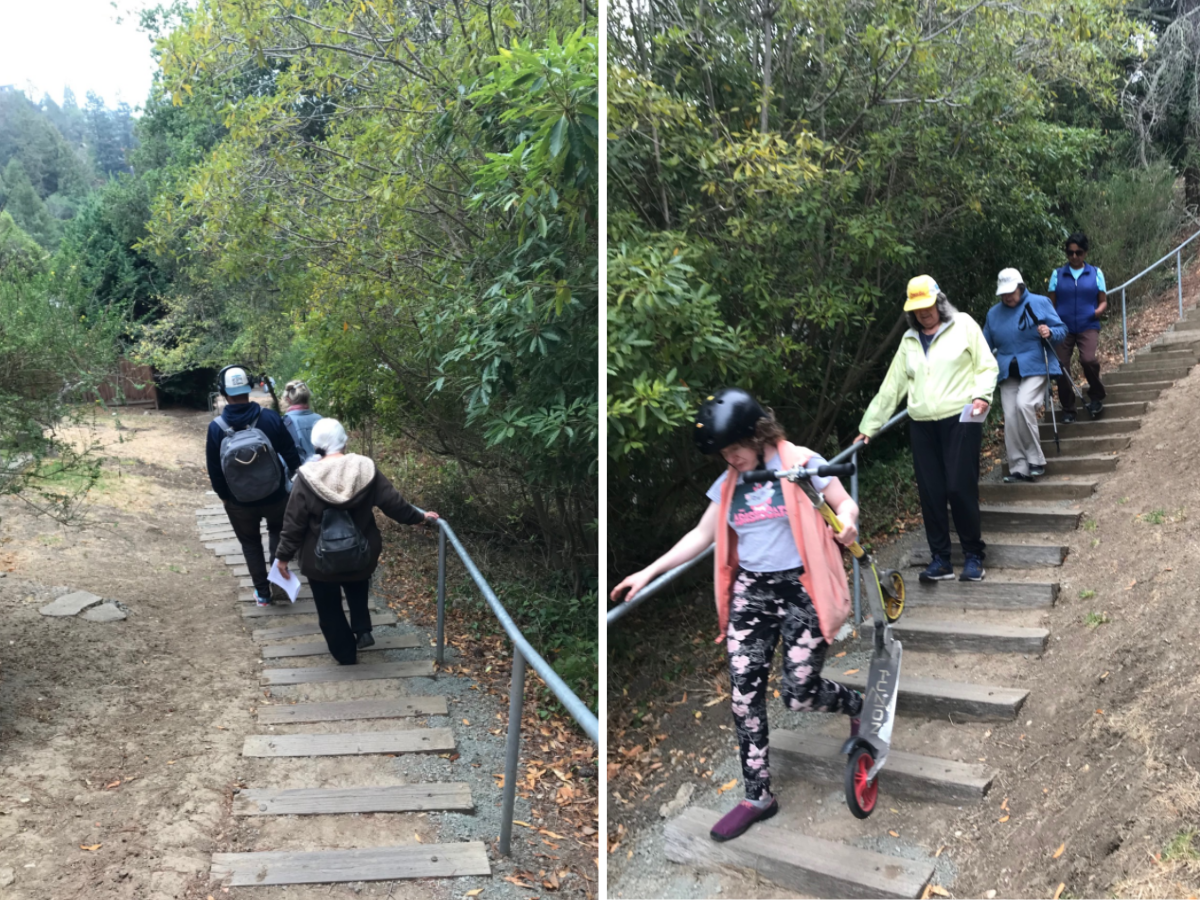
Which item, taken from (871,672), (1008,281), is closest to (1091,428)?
(1008,281)

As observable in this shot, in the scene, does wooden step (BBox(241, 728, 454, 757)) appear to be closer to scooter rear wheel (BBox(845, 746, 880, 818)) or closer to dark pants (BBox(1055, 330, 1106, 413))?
scooter rear wheel (BBox(845, 746, 880, 818))

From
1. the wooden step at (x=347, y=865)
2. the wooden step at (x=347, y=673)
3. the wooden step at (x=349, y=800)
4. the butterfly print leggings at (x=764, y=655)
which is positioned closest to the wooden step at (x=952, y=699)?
the butterfly print leggings at (x=764, y=655)

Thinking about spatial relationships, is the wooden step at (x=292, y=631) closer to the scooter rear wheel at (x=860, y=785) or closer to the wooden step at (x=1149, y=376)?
the scooter rear wheel at (x=860, y=785)

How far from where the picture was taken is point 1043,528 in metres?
3.83

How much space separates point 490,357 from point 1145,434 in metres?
3.41

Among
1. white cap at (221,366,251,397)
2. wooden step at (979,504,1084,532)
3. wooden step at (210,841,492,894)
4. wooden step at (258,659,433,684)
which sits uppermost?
white cap at (221,366,251,397)

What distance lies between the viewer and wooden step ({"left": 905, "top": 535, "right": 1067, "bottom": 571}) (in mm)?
3512

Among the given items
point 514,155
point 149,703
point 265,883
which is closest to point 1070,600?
point 514,155

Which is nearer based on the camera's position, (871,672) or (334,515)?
(871,672)

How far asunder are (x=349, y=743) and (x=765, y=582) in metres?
2.14

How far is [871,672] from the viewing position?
2.41m

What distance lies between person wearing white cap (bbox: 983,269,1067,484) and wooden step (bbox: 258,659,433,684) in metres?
3.09

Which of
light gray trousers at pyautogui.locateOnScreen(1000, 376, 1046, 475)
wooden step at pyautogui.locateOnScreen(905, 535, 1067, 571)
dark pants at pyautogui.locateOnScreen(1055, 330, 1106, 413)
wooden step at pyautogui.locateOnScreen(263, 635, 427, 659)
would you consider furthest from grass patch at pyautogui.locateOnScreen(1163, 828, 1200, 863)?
dark pants at pyautogui.locateOnScreen(1055, 330, 1106, 413)

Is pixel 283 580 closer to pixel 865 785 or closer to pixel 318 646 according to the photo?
pixel 318 646
